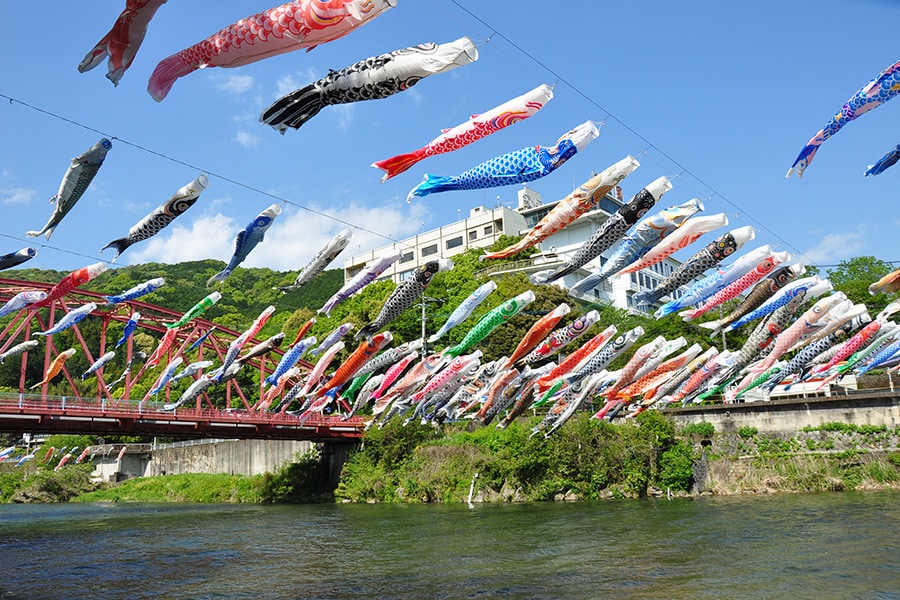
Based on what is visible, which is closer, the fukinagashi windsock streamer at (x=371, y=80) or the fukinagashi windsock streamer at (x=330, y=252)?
the fukinagashi windsock streamer at (x=371, y=80)

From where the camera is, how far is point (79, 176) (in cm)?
975

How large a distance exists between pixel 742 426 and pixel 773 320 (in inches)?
515

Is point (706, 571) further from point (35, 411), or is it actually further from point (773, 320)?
point (35, 411)

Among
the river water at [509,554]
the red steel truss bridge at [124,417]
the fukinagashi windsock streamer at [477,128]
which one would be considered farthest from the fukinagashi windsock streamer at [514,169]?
the red steel truss bridge at [124,417]

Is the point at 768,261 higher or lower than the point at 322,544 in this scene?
higher

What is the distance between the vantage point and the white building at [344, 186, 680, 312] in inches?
2088

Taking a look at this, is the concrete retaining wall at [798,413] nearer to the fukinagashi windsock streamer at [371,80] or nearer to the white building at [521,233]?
the white building at [521,233]

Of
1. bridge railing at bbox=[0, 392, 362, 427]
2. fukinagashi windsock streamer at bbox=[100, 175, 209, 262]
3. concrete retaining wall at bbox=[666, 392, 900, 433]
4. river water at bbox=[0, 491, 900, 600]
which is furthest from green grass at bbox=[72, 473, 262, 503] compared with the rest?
fukinagashi windsock streamer at bbox=[100, 175, 209, 262]

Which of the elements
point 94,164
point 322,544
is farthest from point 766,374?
point 94,164

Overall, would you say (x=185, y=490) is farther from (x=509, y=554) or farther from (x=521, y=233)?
(x=509, y=554)

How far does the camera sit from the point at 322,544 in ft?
63.3

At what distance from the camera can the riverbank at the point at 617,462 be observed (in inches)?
1062

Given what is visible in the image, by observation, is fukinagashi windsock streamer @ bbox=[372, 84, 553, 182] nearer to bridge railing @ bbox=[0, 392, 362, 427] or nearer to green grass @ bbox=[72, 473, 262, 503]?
bridge railing @ bbox=[0, 392, 362, 427]

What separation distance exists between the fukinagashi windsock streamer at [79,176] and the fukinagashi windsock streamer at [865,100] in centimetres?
1004
